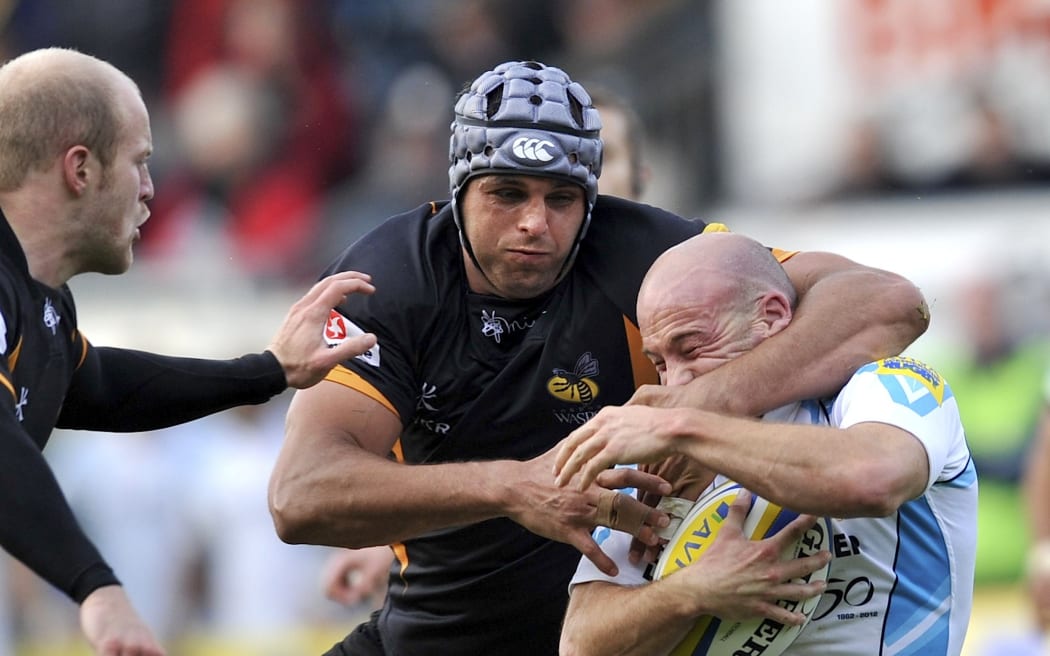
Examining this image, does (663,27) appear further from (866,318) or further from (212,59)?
(866,318)

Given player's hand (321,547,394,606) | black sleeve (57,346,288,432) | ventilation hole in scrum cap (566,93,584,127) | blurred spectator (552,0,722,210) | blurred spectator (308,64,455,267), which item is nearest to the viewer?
black sleeve (57,346,288,432)

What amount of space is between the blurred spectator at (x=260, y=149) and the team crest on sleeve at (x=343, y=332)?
9.02 m

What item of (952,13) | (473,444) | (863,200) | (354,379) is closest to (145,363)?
(354,379)

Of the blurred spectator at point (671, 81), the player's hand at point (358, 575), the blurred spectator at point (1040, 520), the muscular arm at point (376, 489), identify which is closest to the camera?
the muscular arm at point (376, 489)

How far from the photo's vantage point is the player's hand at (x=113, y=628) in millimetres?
3676

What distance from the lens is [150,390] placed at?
505 cm

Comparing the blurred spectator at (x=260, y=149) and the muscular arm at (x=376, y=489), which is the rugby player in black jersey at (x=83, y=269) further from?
the blurred spectator at (x=260, y=149)

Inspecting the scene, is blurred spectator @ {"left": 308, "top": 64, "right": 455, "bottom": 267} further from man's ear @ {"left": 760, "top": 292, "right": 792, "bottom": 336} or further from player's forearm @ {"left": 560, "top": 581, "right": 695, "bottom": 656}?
player's forearm @ {"left": 560, "top": 581, "right": 695, "bottom": 656}

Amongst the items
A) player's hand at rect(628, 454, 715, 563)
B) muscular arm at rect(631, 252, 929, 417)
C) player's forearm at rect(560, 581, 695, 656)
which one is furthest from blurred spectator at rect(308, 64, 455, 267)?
player's forearm at rect(560, 581, 695, 656)

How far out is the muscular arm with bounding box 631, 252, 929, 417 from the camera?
416cm

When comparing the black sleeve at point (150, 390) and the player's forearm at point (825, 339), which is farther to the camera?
the black sleeve at point (150, 390)

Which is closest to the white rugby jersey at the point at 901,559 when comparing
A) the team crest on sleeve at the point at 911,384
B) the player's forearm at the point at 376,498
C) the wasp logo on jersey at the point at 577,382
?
the team crest on sleeve at the point at 911,384

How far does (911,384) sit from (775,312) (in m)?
0.48

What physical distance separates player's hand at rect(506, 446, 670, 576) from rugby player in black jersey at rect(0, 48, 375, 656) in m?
0.74
